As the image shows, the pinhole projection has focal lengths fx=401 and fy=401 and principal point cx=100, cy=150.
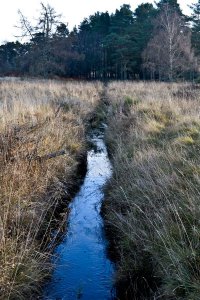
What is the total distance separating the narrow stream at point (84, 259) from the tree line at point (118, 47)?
2616 cm

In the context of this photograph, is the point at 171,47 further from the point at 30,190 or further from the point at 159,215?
the point at 159,215

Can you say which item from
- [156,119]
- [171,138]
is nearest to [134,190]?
[171,138]

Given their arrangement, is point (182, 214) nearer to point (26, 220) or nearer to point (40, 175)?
point (26, 220)

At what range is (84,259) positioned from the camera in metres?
4.52

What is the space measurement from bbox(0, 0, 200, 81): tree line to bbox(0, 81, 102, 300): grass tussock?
2371 centimetres

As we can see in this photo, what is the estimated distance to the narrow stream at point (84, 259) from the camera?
3842 millimetres

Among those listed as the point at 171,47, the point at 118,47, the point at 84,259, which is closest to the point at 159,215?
the point at 84,259

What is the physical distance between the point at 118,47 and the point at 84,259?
44496mm

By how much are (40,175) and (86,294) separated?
2.42 m

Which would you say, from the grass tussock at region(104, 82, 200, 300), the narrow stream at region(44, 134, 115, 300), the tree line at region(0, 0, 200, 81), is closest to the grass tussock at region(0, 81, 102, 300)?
the narrow stream at region(44, 134, 115, 300)

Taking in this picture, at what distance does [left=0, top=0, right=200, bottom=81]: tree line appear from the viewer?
3191 cm

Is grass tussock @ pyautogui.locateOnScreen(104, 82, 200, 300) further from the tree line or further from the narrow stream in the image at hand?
the tree line

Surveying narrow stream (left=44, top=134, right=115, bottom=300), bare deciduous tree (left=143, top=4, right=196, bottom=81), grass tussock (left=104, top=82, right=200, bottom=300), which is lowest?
narrow stream (left=44, top=134, right=115, bottom=300)

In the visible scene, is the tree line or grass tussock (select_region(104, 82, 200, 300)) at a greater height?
the tree line
